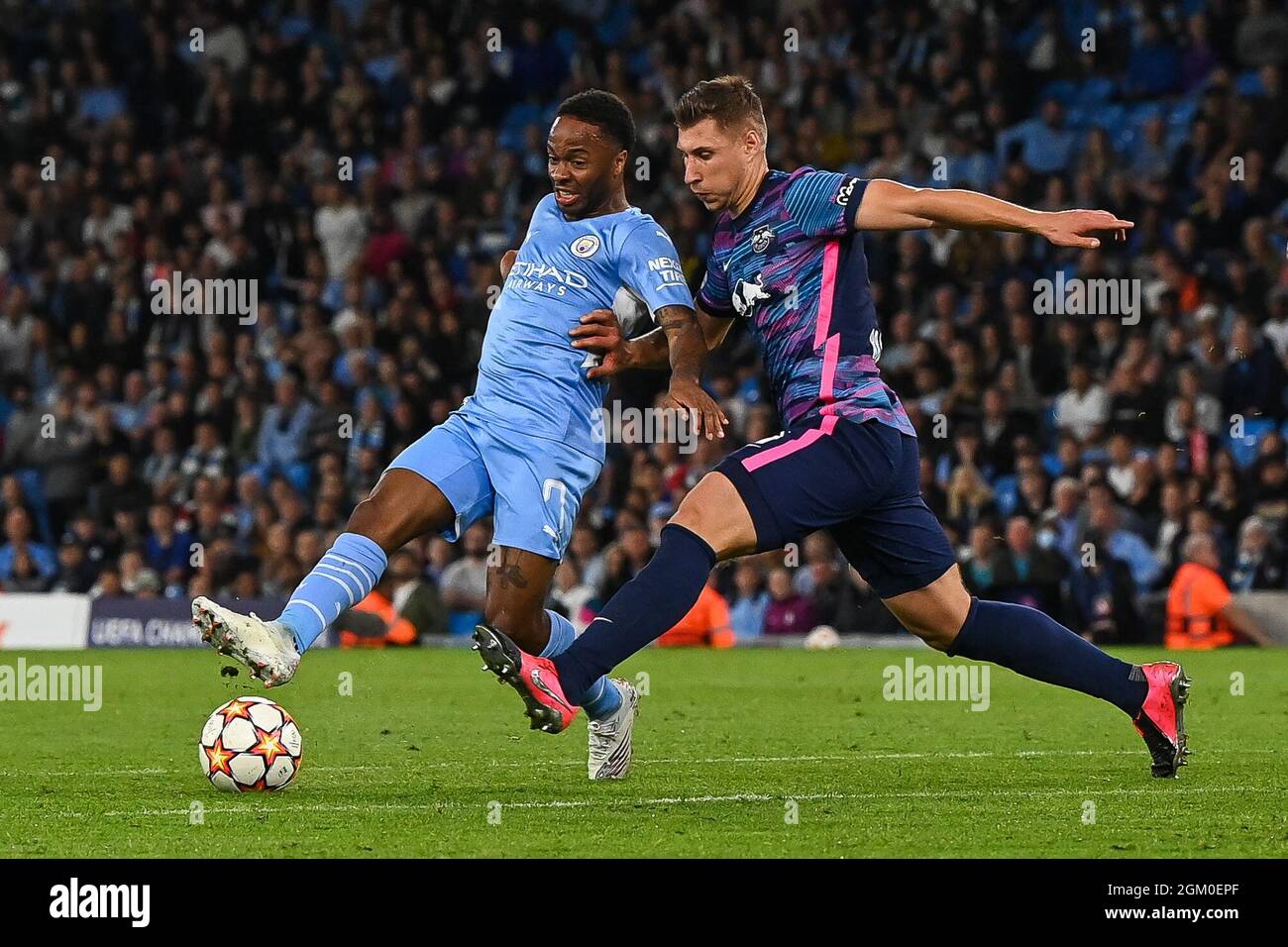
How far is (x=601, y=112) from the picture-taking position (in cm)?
765

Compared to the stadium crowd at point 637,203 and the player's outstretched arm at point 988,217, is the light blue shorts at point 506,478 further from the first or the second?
the stadium crowd at point 637,203

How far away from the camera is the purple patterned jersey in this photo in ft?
21.6

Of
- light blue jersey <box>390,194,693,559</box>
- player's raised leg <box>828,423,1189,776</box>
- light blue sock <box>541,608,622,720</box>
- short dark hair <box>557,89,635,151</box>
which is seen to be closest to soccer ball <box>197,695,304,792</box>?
light blue jersey <box>390,194,693,559</box>

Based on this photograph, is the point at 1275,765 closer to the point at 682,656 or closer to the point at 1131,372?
the point at 682,656

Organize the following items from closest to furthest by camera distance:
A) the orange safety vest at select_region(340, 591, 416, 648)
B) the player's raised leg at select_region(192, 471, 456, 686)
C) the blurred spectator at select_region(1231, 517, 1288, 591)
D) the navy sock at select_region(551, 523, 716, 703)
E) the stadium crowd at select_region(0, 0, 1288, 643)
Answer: the navy sock at select_region(551, 523, 716, 703), the player's raised leg at select_region(192, 471, 456, 686), the blurred spectator at select_region(1231, 517, 1288, 591), the stadium crowd at select_region(0, 0, 1288, 643), the orange safety vest at select_region(340, 591, 416, 648)

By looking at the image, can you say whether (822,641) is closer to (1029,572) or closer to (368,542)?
(1029,572)

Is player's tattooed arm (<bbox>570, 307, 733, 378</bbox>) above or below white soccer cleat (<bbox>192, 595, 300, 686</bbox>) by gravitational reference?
above

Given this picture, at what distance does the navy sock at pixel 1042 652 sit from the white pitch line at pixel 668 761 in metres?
1.22

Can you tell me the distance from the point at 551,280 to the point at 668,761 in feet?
6.71

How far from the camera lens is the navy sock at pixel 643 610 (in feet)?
19.8

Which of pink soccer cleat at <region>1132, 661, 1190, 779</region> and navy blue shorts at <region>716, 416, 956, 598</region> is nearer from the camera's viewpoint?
navy blue shorts at <region>716, 416, 956, 598</region>

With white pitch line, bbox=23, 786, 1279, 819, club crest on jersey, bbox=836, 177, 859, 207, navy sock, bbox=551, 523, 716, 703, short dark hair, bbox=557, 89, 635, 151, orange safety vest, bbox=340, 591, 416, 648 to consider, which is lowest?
white pitch line, bbox=23, 786, 1279, 819
